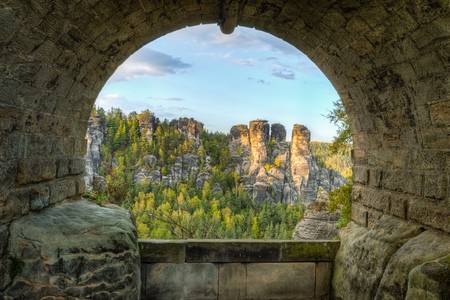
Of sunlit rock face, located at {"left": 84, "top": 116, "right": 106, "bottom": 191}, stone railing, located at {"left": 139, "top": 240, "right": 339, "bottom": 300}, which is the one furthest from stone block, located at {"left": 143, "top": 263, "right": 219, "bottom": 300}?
sunlit rock face, located at {"left": 84, "top": 116, "right": 106, "bottom": 191}

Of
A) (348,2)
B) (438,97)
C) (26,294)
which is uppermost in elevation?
(348,2)

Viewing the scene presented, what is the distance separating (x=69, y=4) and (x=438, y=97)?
117 inches

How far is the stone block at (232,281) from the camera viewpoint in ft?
14.8

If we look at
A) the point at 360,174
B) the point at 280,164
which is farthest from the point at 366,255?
the point at 280,164

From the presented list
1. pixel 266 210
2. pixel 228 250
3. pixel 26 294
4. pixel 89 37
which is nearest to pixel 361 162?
pixel 228 250

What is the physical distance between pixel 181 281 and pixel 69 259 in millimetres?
1578

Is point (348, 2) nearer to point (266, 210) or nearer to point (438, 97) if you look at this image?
point (438, 97)

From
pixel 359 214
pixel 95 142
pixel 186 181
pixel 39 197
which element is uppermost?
pixel 95 142

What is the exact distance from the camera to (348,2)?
128 inches

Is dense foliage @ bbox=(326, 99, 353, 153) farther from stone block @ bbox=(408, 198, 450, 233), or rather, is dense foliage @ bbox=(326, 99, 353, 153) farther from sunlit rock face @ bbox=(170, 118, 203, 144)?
sunlit rock face @ bbox=(170, 118, 203, 144)

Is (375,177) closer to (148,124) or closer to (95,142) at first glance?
(95,142)

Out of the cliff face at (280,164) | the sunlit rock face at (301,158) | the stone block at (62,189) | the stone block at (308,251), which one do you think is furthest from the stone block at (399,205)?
the sunlit rock face at (301,158)

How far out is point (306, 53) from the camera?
4676 mm

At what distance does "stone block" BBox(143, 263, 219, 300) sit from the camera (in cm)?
438
